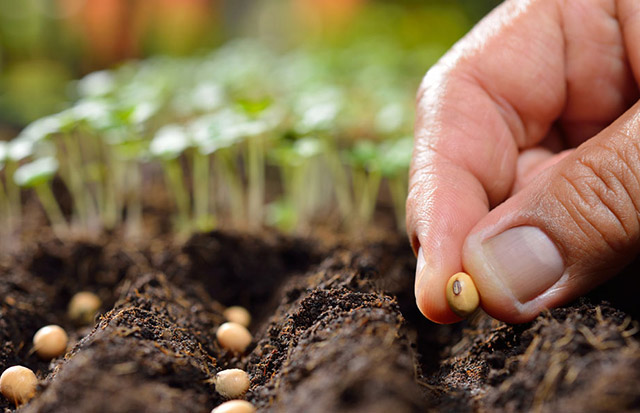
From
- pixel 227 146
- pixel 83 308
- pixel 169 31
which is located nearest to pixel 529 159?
pixel 227 146

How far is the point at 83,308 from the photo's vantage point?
4.52 feet

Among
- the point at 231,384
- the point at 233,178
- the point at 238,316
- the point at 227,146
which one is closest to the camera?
the point at 231,384

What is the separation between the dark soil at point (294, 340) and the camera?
2.42 feet

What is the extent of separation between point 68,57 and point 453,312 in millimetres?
3438

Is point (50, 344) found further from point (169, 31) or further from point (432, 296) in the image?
point (169, 31)

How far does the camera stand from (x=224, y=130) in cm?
160

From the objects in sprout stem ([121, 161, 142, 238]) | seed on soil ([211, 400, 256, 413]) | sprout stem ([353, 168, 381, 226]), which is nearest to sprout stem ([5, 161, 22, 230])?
sprout stem ([121, 161, 142, 238])

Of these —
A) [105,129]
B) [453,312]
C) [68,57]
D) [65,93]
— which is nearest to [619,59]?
[453,312]

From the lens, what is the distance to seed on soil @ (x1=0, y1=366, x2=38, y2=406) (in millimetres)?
1005

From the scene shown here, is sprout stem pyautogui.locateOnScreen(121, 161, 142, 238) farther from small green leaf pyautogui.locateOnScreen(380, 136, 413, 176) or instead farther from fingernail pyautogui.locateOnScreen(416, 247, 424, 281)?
Result: fingernail pyautogui.locateOnScreen(416, 247, 424, 281)

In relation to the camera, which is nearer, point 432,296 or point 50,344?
point 432,296

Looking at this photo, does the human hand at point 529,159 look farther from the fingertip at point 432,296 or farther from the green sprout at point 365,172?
the green sprout at point 365,172

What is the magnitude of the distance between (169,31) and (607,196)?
371cm

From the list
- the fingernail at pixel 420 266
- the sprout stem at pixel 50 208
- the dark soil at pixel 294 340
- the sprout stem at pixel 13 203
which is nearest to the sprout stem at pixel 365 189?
the dark soil at pixel 294 340
